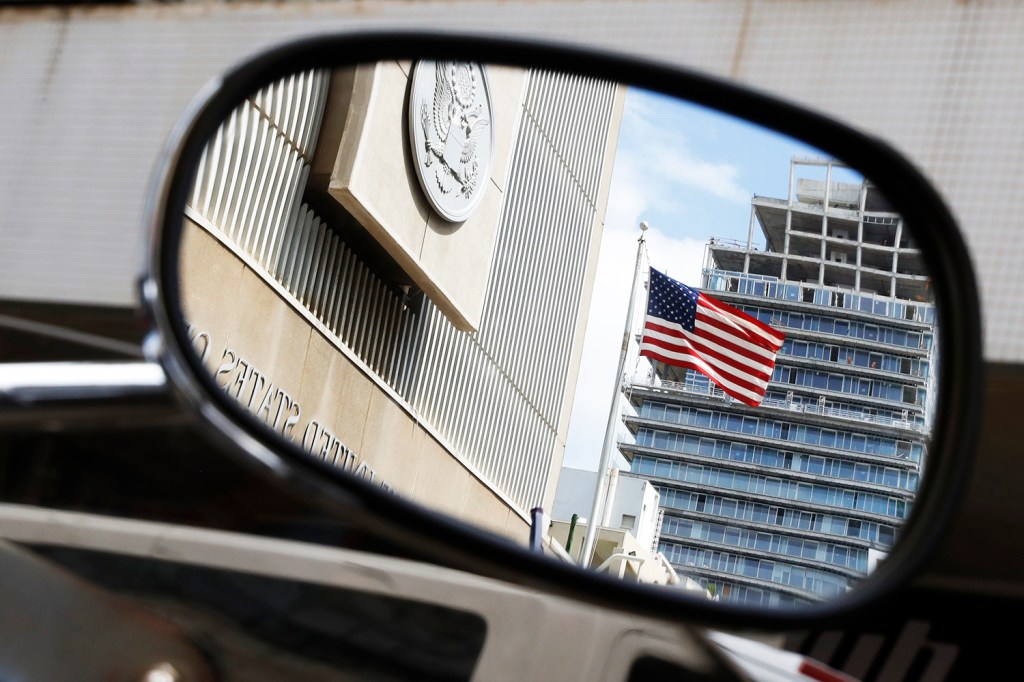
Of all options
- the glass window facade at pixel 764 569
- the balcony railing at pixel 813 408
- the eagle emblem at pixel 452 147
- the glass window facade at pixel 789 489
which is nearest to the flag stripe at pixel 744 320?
the balcony railing at pixel 813 408

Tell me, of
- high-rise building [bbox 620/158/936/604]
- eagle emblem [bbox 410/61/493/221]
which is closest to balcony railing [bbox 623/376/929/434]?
high-rise building [bbox 620/158/936/604]

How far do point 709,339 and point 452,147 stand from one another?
169cm

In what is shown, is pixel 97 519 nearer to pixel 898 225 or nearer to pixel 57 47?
pixel 898 225

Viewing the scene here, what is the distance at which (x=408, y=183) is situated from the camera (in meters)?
5.82

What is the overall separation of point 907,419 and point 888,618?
0.84 ft

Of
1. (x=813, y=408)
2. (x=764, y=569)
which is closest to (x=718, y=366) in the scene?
(x=813, y=408)

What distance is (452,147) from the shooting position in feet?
14.3

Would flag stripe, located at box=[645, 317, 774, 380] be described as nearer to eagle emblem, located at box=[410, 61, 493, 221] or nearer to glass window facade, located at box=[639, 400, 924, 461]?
glass window facade, located at box=[639, 400, 924, 461]

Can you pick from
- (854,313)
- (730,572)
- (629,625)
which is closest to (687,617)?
(629,625)

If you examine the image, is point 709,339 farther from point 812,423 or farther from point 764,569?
point 764,569

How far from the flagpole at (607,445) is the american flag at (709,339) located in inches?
8.0

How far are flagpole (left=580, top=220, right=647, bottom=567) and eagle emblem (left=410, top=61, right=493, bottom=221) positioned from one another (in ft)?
2.53

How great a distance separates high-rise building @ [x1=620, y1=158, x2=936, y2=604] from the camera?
0.74 m

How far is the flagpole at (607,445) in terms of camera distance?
4.38 ft
